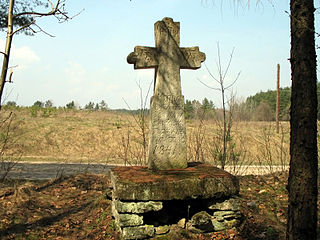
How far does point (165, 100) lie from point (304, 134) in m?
2.35

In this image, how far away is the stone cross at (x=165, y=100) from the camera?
192 inches

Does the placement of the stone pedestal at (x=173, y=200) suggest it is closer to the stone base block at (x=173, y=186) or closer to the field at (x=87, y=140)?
the stone base block at (x=173, y=186)

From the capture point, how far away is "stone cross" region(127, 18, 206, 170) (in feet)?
16.0

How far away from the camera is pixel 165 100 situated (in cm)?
490

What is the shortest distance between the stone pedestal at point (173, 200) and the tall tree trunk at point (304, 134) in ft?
4.45

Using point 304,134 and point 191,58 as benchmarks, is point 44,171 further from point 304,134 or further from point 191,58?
point 304,134

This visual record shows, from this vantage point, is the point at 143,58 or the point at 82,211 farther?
the point at 82,211

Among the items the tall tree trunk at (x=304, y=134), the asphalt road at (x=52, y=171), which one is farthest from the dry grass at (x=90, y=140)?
the tall tree trunk at (x=304, y=134)

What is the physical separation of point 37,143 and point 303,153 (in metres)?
18.9

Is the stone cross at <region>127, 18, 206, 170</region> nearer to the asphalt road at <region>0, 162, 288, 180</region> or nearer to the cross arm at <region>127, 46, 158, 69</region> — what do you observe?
the cross arm at <region>127, 46, 158, 69</region>

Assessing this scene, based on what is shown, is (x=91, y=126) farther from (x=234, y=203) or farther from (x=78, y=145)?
(x=234, y=203)

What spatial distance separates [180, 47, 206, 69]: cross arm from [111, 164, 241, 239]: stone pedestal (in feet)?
5.72

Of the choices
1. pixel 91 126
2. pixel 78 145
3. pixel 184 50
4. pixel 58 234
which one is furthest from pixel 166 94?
pixel 91 126

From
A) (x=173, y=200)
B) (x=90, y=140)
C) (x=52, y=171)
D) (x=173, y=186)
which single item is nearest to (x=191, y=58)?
(x=173, y=186)
